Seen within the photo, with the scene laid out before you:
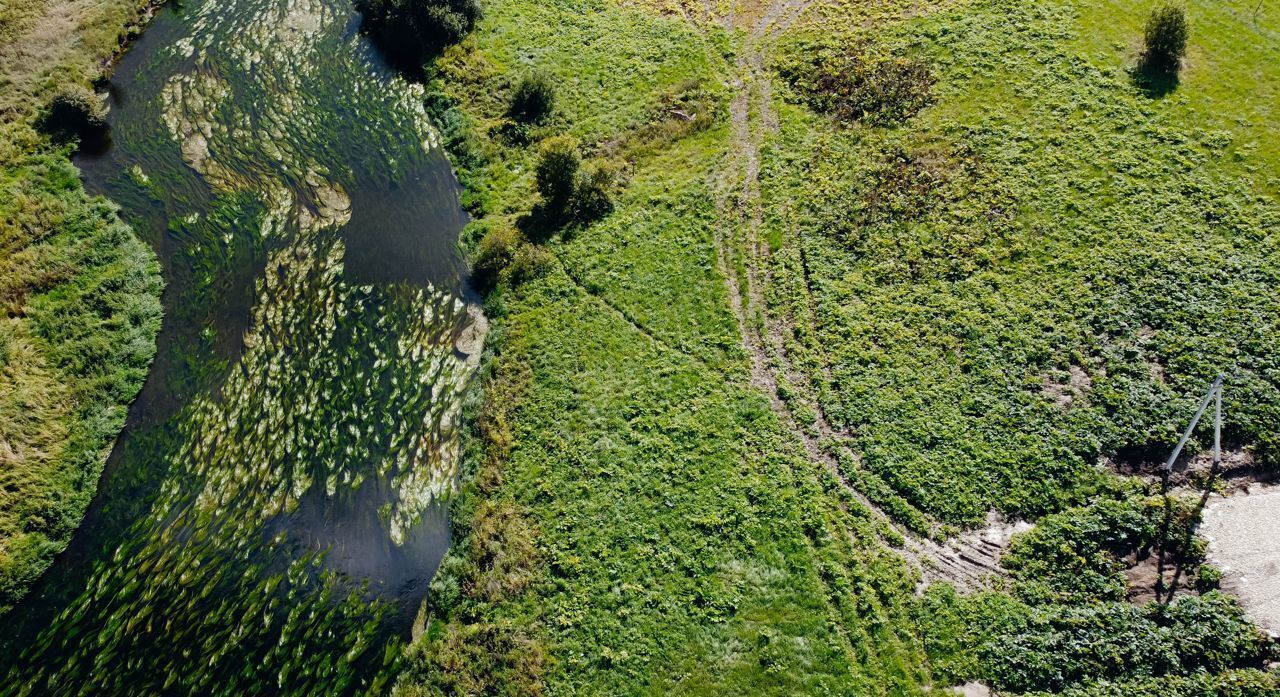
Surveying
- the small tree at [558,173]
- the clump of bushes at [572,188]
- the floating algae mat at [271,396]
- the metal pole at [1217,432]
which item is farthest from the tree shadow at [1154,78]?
the floating algae mat at [271,396]

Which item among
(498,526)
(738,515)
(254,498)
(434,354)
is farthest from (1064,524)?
(254,498)

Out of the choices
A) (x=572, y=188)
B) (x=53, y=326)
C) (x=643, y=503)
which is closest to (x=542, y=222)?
(x=572, y=188)

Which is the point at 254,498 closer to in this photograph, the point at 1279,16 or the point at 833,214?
the point at 833,214

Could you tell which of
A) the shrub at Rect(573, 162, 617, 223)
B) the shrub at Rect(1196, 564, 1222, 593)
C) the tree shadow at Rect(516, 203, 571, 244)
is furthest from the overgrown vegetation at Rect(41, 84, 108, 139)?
the shrub at Rect(1196, 564, 1222, 593)

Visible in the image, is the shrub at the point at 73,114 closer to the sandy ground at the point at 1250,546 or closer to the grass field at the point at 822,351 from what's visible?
the grass field at the point at 822,351

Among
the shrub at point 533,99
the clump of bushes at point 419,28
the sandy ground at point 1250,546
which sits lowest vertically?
the sandy ground at point 1250,546

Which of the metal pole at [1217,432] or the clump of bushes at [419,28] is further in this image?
the clump of bushes at [419,28]

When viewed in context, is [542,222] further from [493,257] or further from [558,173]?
[493,257]

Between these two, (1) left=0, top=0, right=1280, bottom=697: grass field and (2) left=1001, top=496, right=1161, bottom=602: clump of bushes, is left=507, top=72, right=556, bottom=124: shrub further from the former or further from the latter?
(2) left=1001, top=496, right=1161, bottom=602: clump of bushes
